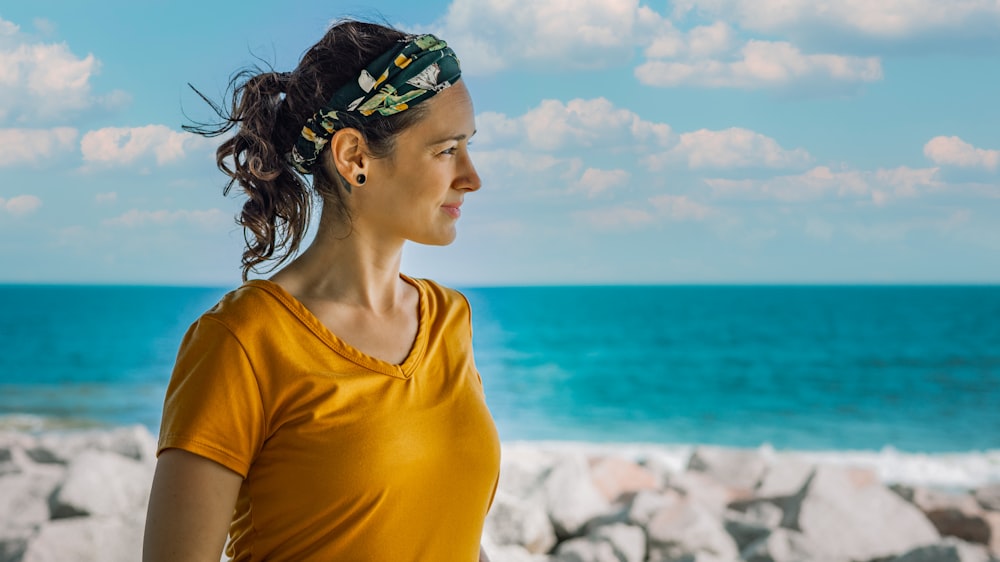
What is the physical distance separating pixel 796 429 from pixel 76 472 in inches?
444

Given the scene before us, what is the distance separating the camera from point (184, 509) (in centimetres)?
105

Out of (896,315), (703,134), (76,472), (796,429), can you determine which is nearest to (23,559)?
(76,472)

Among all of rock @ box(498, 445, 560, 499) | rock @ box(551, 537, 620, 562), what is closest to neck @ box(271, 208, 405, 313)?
rock @ box(551, 537, 620, 562)

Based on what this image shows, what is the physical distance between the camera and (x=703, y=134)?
23422 millimetres

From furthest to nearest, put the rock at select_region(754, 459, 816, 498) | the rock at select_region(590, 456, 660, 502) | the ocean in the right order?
1. the ocean
2. the rock at select_region(590, 456, 660, 502)
3. the rock at select_region(754, 459, 816, 498)

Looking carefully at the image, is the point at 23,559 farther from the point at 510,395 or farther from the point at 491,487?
the point at 510,395

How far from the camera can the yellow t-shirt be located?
1074mm

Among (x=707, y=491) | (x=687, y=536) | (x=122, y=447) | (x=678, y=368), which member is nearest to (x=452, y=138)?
(x=687, y=536)

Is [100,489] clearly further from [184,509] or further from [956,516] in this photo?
[956,516]

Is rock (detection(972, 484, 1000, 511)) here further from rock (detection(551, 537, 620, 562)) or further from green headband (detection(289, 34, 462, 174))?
green headband (detection(289, 34, 462, 174))

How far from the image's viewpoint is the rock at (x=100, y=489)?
3572mm

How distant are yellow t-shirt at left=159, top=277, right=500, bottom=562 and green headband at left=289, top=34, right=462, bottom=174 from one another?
22 cm

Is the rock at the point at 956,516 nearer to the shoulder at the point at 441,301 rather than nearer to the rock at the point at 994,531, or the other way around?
the rock at the point at 994,531

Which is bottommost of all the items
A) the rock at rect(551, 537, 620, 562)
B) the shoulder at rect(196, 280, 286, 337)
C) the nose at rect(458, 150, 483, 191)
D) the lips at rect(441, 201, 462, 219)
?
the rock at rect(551, 537, 620, 562)
